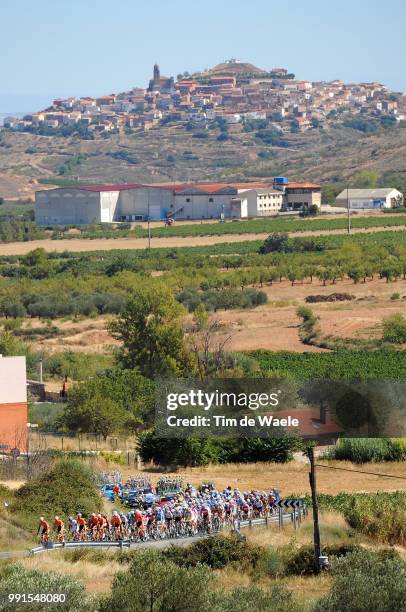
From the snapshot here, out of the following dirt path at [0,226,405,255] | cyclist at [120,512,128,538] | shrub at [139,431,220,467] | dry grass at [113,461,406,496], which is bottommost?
dirt path at [0,226,405,255]

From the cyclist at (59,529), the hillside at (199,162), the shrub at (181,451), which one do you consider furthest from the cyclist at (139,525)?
the hillside at (199,162)

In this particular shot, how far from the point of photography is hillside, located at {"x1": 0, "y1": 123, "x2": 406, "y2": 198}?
15088 cm

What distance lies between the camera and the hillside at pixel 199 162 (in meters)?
151

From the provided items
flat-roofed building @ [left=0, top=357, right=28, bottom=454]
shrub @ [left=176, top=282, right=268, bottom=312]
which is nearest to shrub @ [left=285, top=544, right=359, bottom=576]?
flat-roofed building @ [left=0, top=357, right=28, bottom=454]

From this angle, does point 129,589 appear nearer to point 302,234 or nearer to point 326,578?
point 326,578

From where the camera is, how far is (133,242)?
9131 cm

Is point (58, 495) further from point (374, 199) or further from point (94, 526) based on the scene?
point (374, 199)

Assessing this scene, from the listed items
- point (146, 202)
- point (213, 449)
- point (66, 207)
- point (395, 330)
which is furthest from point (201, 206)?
point (213, 449)

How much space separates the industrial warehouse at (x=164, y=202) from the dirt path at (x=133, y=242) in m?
13.2

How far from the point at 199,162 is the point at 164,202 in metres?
74.1

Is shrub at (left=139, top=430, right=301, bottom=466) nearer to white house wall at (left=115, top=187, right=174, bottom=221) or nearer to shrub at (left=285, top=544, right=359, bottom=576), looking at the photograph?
shrub at (left=285, top=544, right=359, bottom=576)

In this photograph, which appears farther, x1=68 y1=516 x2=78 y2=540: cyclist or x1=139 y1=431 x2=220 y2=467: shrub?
x1=139 y1=431 x2=220 y2=467: shrub

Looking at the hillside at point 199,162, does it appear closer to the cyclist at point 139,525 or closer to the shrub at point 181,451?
the shrub at point 181,451

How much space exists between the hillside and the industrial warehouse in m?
29.4
